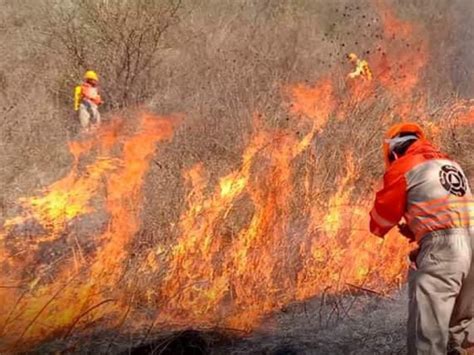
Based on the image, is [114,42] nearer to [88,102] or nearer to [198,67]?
[198,67]

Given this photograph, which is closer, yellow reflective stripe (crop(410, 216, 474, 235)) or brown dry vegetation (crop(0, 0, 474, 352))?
yellow reflective stripe (crop(410, 216, 474, 235))

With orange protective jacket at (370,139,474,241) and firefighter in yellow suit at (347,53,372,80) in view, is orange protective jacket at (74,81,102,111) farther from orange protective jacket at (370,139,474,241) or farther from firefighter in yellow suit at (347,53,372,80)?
orange protective jacket at (370,139,474,241)

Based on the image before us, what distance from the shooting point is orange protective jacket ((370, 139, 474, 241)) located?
3908mm

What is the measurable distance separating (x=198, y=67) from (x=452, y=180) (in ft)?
31.6

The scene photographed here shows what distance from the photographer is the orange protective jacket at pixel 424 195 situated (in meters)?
3.91

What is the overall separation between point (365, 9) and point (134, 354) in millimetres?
11992

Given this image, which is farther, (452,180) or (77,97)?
(77,97)

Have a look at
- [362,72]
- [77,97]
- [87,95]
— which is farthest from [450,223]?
[77,97]

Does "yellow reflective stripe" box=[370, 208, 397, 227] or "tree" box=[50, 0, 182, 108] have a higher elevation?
"tree" box=[50, 0, 182, 108]

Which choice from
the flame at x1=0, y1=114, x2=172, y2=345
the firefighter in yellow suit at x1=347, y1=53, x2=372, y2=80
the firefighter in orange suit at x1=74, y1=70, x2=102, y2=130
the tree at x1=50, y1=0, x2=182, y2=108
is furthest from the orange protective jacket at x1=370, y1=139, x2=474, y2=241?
the tree at x1=50, y1=0, x2=182, y2=108

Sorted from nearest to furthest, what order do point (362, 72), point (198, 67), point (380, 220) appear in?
1. point (380, 220)
2. point (362, 72)
3. point (198, 67)

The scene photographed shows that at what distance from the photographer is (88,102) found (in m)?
11.4

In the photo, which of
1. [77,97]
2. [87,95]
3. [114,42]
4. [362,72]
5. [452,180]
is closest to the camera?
[452,180]

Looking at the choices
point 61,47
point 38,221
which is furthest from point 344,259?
point 61,47
